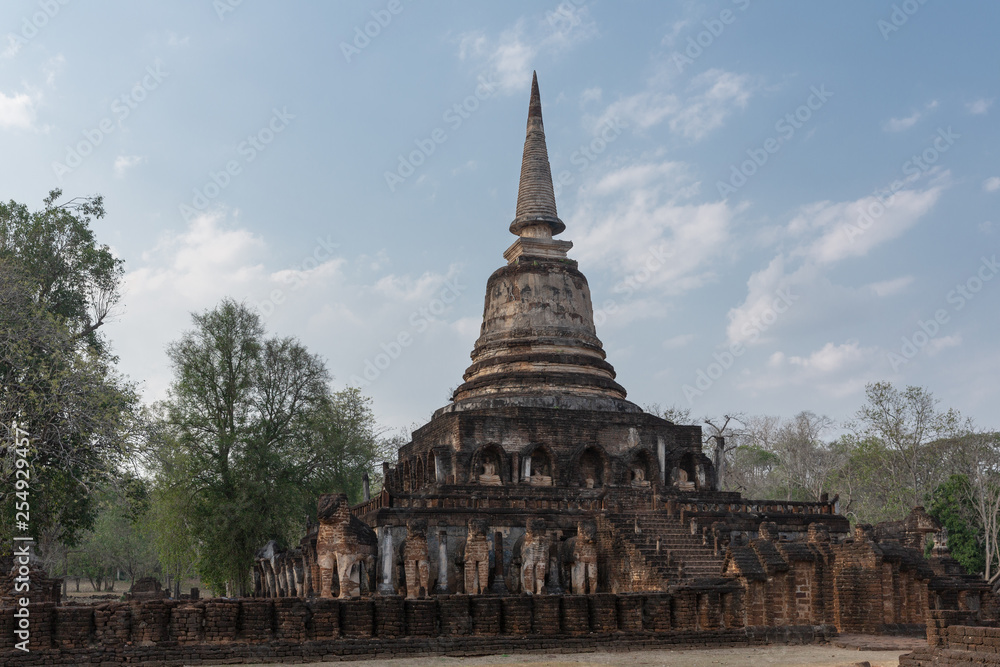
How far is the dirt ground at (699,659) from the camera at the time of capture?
13.6 m

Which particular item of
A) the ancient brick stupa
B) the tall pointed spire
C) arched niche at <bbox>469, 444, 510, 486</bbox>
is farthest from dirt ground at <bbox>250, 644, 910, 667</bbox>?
the tall pointed spire

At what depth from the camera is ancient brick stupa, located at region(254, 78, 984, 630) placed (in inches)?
700

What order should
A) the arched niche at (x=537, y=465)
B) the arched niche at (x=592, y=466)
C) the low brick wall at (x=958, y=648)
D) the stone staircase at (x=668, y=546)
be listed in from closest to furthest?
the low brick wall at (x=958, y=648) → the stone staircase at (x=668, y=546) → the arched niche at (x=537, y=465) → the arched niche at (x=592, y=466)

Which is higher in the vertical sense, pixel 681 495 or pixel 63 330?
pixel 63 330

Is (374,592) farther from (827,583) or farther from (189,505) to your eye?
(189,505)

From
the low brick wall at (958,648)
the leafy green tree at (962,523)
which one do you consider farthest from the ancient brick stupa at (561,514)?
the leafy green tree at (962,523)

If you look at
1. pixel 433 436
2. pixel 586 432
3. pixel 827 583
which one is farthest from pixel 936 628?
pixel 433 436

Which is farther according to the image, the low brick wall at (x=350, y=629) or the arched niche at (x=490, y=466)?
the arched niche at (x=490, y=466)

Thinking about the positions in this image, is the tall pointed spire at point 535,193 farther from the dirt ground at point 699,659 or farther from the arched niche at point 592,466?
the dirt ground at point 699,659

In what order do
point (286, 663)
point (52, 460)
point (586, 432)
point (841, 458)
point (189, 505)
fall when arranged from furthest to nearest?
point (841, 458), point (189, 505), point (586, 432), point (52, 460), point (286, 663)

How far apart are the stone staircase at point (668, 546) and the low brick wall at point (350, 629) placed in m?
3.90

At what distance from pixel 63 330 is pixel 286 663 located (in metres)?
12.3

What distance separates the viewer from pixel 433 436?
30453 mm

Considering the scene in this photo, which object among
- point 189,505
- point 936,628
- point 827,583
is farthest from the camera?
point 189,505
